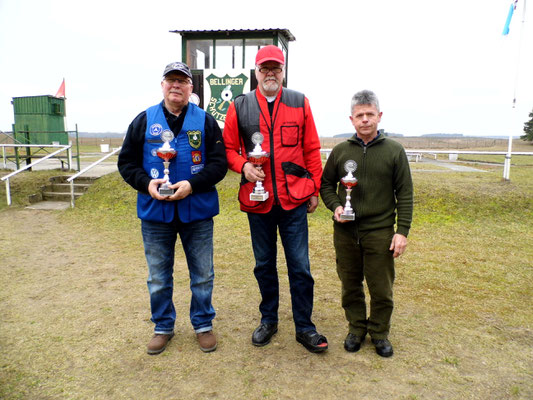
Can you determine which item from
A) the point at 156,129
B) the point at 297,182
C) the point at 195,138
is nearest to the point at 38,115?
the point at 156,129

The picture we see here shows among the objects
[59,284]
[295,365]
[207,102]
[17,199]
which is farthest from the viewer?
[207,102]

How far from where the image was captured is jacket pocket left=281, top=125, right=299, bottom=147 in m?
3.05

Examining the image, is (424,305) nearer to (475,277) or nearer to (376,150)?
(475,277)

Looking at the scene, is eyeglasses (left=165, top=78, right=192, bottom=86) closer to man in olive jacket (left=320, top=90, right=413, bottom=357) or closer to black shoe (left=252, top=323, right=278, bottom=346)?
man in olive jacket (left=320, top=90, right=413, bottom=357)

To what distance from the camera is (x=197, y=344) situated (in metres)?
3.26

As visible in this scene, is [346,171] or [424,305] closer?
[346,171]

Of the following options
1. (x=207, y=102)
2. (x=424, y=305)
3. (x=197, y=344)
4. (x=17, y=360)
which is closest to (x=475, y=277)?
(x=424, y=305)

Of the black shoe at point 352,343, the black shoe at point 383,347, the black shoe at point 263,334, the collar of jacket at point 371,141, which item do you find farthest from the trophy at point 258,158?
the black shoe at point 383,347

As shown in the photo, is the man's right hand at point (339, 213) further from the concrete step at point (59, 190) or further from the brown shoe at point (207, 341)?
the concrete step at point (59, 190)

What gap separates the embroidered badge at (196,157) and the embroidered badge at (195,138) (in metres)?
0.05

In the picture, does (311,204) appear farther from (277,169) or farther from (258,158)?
(258,158)

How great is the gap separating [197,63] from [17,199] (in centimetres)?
597

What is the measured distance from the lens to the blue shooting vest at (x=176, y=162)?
3.07 metres

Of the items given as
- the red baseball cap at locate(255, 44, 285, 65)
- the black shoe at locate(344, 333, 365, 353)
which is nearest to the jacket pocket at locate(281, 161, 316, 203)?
the red baseball cap at locate(255, 44, 285, 65)
